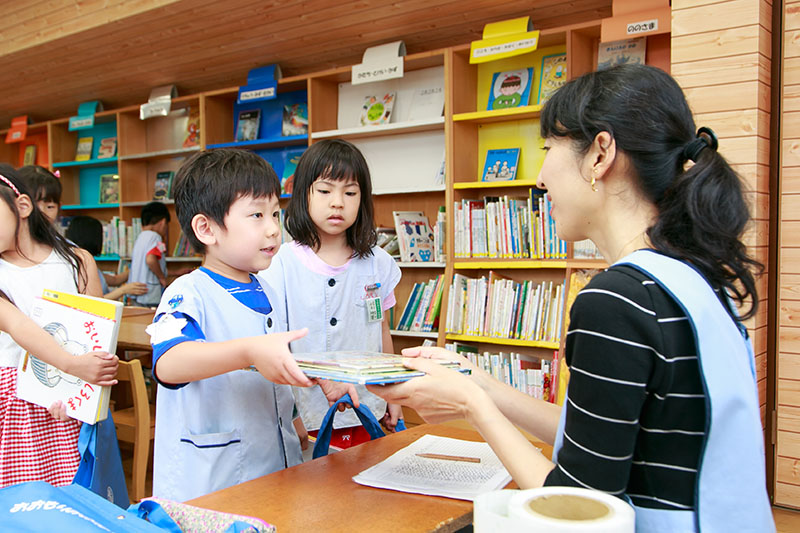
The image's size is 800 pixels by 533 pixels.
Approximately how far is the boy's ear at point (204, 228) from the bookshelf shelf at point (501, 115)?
2874mm

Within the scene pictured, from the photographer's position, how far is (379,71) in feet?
14.6

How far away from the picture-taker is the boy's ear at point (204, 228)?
1.55 meters

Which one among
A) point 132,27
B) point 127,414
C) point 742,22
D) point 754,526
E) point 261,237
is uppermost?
point 132,27

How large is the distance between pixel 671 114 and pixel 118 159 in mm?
6429

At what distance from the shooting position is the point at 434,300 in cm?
441

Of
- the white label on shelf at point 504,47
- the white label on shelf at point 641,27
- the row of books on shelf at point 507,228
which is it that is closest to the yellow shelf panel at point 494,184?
the row of books on shelf at point 507,228

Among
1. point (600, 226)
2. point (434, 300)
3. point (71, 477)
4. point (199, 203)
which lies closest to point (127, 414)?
point (71, 477)

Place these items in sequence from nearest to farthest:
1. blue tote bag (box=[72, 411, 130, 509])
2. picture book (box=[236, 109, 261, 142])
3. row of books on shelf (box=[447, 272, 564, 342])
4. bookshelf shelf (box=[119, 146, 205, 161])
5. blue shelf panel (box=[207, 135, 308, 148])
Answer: blue tote bag (box=[72, 411, 130, 509])
row of books on shelf (box=[447, 272, 564, 342])
blue shelf panel (box=[207, 135, 308, 148])
picture book (box=[236, 109, 261, 142])
bookshelf shelf (box=[119, 146, 205, 161])

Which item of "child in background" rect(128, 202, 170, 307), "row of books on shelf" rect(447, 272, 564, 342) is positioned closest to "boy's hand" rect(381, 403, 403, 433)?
"row of books on shelf" rect(447, 272, 564, 342)

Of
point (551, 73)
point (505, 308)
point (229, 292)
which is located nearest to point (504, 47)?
point (551, 73)

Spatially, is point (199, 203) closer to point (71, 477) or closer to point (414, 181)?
point (71, 477)

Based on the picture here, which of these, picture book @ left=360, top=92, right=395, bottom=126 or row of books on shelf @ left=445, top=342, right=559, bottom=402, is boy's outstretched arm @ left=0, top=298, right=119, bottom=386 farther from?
picture book @ left=360, top=92, right=395, bottom=126

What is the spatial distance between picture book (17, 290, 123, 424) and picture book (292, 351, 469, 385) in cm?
84

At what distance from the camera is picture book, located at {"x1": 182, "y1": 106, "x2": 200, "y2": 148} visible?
19.8 ft
